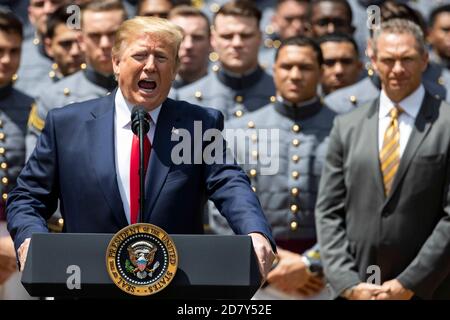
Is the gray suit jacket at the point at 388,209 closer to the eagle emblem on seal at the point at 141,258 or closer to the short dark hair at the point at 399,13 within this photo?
the short dark hair at the point at 399,13

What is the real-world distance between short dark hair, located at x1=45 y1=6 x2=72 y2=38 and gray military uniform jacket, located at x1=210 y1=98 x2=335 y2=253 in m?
1.52

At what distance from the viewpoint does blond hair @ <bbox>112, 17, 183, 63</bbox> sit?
466 cm

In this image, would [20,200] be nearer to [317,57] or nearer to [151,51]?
[151,51]

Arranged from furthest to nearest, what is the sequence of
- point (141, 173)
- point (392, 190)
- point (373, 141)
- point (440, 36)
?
1. point (440, 36)
2. point (373, 141)
3. point (392, 190)
4. point (141, 173)

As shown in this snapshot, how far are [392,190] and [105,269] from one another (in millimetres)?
2809

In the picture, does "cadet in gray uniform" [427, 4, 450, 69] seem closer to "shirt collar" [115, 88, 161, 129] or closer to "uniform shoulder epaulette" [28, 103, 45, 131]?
"uniform shoulder epaulette" [28, 103, 45, 131]

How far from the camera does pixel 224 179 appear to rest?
15.5ft

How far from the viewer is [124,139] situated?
15.7 feet

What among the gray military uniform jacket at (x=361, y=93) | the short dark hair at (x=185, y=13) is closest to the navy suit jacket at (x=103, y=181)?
the gray military uniform jacket at (x=361, y=93)

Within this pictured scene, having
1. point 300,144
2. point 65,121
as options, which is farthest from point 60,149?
point 300,144

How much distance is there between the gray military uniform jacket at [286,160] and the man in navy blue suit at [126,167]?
2.60 metres

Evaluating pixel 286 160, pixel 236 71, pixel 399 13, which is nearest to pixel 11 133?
pixel 236 71

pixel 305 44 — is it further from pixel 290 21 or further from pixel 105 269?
pixel 105 269
